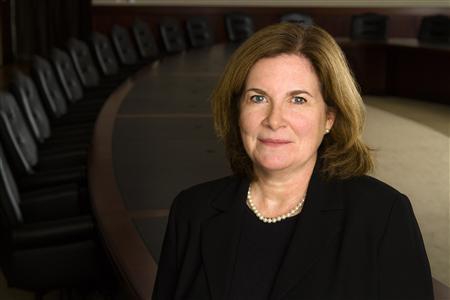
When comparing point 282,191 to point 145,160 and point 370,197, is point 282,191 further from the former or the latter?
point 145,160

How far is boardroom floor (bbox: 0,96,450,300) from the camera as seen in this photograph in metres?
3.49

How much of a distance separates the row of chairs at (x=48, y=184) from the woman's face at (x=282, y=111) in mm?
1394

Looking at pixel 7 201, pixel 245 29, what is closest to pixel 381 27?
pixel 245 29

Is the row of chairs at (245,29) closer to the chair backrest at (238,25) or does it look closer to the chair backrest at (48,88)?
the chair backrest at (238,25)

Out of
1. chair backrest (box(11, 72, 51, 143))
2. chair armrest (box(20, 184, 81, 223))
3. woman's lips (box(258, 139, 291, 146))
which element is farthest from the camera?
chair backrest (box(11, 72, 51, 143))

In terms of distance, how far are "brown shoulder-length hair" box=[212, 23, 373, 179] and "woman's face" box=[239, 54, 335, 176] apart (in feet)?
0.05

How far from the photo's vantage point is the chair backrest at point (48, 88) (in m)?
4.40

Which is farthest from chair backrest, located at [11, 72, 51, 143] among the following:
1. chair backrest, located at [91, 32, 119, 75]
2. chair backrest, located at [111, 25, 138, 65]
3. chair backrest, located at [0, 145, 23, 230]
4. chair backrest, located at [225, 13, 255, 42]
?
chair backrest, located at [225, 13, 255, 42]

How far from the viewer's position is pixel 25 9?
1077 centimetres

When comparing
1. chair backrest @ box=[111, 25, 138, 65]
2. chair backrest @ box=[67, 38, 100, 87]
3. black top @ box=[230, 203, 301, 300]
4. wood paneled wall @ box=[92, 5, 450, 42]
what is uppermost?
black top @ box=[230, 203, 301, 300]

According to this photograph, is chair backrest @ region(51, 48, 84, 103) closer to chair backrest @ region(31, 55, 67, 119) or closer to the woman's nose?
chair backrest @ region(31, 55, 67, 119)

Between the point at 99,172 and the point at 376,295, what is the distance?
5.88 feet

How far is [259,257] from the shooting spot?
1.40m

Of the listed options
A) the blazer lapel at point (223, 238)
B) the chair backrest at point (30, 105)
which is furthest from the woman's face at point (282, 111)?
the chair backrest at point (30, 105)
